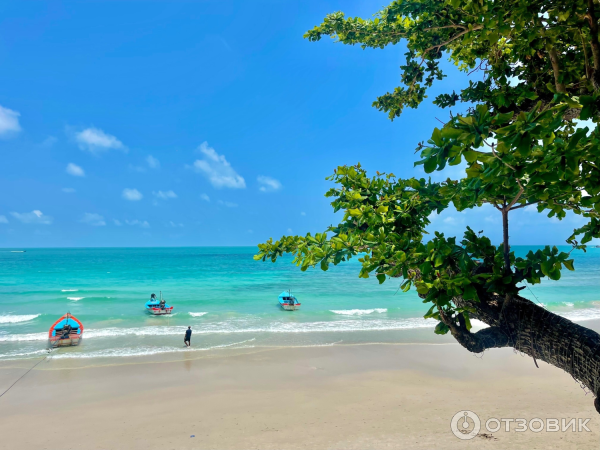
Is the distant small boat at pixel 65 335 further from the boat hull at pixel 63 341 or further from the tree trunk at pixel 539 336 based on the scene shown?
the tree trunk at pixel 539 336

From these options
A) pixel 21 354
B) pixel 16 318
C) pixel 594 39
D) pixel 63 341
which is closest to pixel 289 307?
pixel 63 341

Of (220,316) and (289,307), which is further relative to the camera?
(289,307)

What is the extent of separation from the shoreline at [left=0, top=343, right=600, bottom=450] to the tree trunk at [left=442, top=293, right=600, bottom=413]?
629 cm

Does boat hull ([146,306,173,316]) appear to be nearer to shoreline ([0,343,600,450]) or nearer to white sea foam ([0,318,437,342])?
white sea foam ([0,318,437,342])

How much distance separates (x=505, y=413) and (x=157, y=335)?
1550 cm

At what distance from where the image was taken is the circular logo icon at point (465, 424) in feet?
26.6

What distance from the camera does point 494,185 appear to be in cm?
162

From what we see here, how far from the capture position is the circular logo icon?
320 inches

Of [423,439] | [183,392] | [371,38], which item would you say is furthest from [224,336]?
[371,38]

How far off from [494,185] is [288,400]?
33.5 feet

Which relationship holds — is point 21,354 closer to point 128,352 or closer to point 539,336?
point 128,352

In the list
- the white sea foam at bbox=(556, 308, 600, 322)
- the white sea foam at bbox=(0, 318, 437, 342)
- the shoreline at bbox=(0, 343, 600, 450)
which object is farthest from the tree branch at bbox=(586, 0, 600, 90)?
the white sea foam at bbox=(556, 308, 600, 322)

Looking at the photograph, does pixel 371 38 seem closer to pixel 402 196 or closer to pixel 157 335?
pixel 402 196

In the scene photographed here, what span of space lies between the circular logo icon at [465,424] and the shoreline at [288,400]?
0.20m
